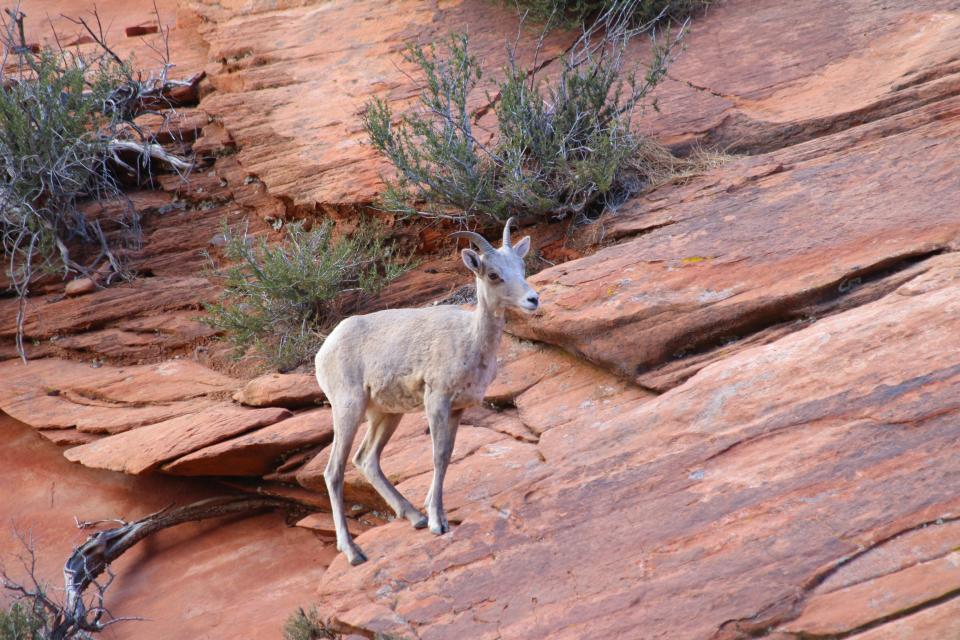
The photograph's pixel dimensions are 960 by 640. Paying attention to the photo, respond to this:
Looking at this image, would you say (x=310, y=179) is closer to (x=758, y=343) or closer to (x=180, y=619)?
(x=180, y=619)

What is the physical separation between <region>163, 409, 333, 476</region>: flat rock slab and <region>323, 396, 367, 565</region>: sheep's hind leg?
1.57 m

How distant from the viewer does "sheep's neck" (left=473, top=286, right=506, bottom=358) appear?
5918 mm

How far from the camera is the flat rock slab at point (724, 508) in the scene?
→ 4902 mm

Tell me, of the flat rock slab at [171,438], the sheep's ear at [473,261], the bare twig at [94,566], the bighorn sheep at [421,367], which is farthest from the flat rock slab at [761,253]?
the bare twig at [94,566]

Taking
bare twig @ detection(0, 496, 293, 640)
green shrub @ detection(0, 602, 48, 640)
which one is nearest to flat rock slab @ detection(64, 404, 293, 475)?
bare twig @ detection(0, 496, 293, 640)

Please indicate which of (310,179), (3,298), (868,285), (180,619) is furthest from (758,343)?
(3,298)

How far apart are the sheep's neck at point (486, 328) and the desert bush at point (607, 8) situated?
678cm

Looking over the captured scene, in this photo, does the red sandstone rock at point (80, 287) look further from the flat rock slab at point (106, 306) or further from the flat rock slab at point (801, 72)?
the flat rock slab at point (801, 72)

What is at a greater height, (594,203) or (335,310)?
(594,203)

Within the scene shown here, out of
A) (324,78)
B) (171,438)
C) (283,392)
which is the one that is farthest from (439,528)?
(324,78)

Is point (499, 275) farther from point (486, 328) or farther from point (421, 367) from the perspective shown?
point (421, 367)

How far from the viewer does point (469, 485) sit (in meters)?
6.60

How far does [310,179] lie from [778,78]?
5.63 meters

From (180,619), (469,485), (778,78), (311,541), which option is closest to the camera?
(469,485)
